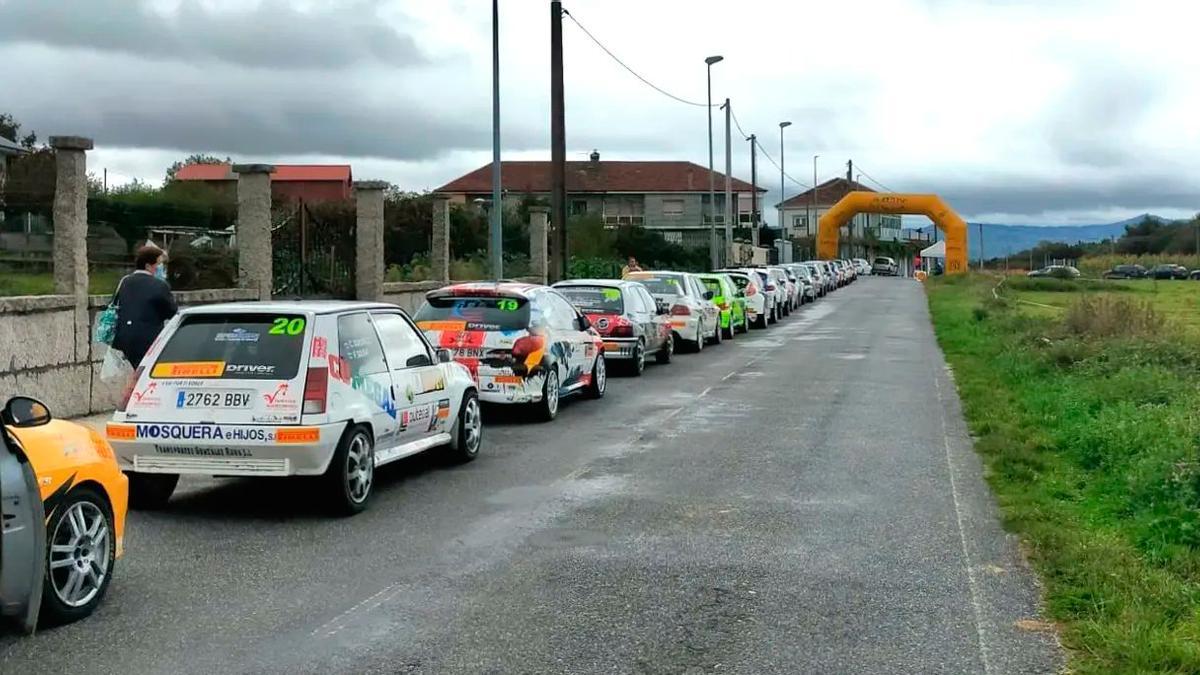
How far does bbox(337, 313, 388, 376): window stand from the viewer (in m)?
8.99

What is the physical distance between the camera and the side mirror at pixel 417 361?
1004 centimetres

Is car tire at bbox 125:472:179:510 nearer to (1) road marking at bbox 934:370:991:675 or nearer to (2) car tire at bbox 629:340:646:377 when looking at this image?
(1) road marking at bbox 934:370:991:675

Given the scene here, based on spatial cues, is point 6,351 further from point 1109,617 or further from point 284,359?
point 1109,617

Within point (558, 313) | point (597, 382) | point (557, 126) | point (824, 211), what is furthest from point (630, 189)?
point (558, 313)

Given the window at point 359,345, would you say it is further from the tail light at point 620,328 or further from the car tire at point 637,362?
the car tire at point 637,362

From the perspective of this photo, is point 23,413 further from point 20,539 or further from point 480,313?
point 480,313

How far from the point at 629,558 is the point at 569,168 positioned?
86587mm

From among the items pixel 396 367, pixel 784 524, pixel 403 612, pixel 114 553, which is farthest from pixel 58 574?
pixel 784 524

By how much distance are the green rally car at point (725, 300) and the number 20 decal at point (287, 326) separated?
1924 cm

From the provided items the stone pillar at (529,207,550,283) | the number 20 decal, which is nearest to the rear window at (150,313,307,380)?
the number 20 decal

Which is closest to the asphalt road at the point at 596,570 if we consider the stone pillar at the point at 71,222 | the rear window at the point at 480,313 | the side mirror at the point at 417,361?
the side mirror at the point at 417,361

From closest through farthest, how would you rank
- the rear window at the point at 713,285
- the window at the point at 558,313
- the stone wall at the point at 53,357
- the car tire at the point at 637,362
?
the stone wall at the point at 53,357, the window at the point at 558,313, the car tire at the point at 637,362, the rear window at the point at 713,285

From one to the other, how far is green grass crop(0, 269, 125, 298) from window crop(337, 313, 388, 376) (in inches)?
243

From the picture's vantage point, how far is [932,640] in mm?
5984
